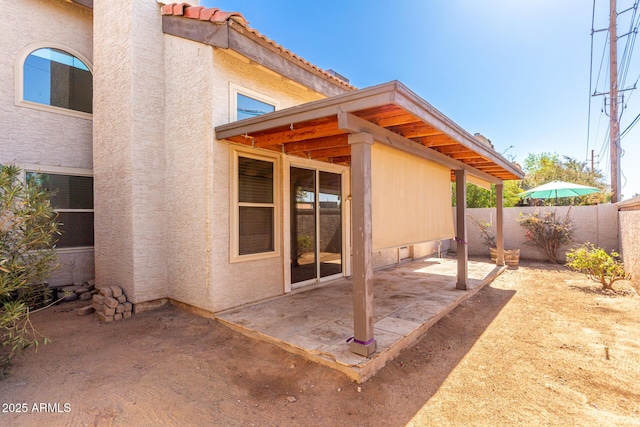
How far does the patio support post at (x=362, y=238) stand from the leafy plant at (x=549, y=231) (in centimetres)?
953

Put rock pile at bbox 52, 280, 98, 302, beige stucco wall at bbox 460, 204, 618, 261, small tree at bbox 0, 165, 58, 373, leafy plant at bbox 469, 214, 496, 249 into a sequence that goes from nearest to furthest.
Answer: small tree at bbox 0, 165, 58, 373, rock pile at bbox 52, 280, 98, 302, beige stucco wall at bbox 460, 204, 618, 261, leafy plant at bbox 469, 214, 496, 249

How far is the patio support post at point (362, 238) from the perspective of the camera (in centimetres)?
318

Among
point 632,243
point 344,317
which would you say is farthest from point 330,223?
point 632,243

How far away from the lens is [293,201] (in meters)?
5.90

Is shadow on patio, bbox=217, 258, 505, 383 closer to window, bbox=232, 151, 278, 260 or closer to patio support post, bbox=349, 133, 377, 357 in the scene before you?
patio support post, bbox=349, 133, 377, 357

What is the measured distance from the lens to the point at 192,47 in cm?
490

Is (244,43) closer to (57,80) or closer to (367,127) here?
(367,127)

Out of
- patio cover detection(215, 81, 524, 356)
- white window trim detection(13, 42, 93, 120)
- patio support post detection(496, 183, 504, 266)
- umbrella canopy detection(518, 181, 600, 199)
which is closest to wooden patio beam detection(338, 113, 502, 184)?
patio cover detection(215, 81, 524, 356)

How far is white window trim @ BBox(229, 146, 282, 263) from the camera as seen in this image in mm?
4789

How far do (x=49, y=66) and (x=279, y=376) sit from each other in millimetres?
7650

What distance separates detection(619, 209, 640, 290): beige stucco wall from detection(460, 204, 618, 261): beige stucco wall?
1.45 m

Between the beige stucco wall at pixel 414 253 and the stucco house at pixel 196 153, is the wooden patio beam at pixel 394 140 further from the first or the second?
the beige stucco wall at pixel 414 253

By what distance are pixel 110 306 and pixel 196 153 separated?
278 cm

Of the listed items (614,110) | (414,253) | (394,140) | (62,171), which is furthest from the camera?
(614,110)
